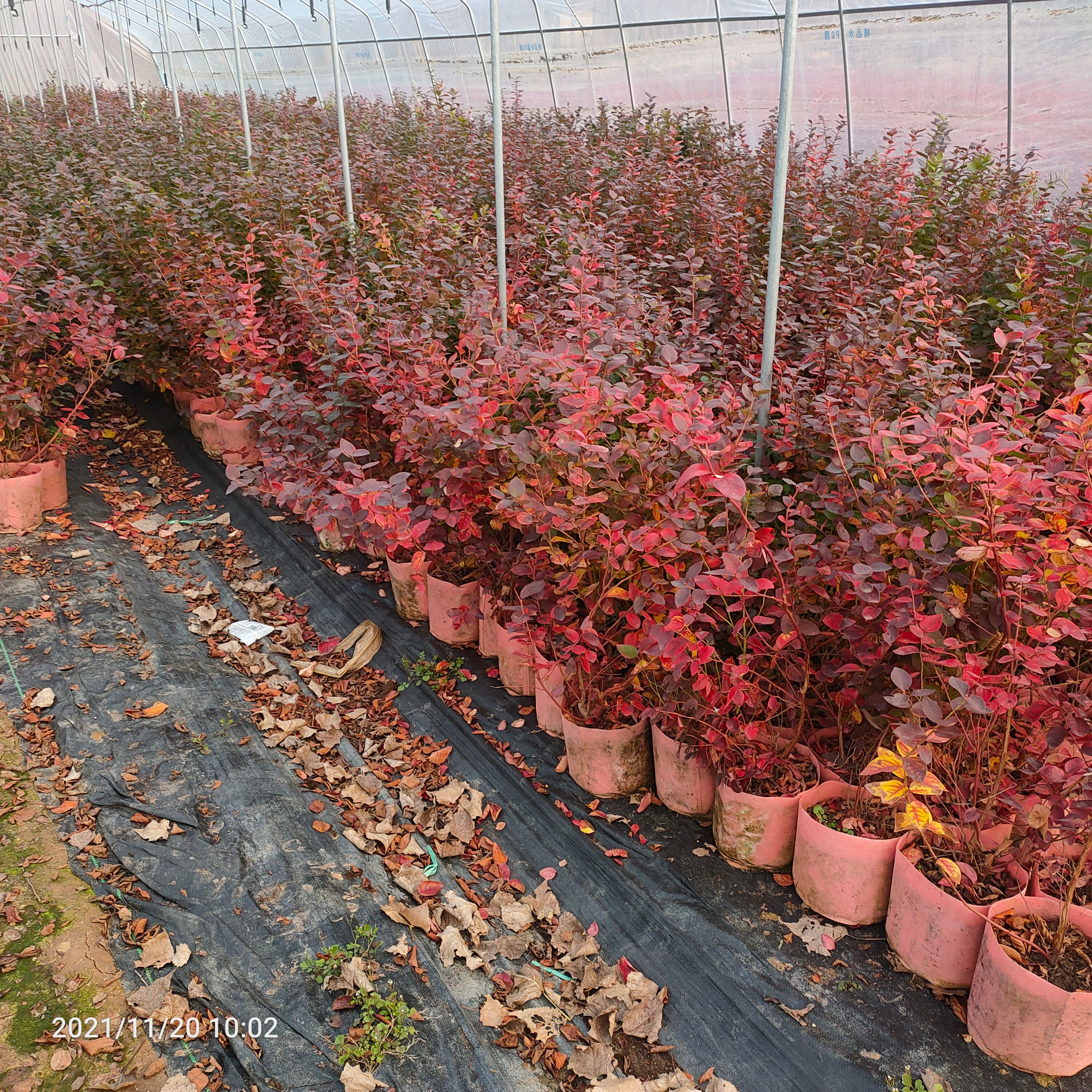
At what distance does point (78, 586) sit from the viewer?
12.2 ft

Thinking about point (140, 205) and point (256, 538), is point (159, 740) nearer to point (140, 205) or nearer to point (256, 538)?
point (256, 538)

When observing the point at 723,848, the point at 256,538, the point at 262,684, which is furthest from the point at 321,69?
the point at 723,848

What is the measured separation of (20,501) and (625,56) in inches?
338

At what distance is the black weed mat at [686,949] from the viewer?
6.05 feet

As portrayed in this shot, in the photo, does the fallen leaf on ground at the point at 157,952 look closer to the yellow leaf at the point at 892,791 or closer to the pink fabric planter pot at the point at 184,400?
the yellow leaf at the point at 892,791

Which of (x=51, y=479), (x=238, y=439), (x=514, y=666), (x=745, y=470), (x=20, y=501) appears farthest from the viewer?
(x=238, y=439)

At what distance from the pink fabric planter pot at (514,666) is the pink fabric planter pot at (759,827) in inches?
30.7

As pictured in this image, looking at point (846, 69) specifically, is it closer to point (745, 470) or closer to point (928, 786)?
point (745, 470)

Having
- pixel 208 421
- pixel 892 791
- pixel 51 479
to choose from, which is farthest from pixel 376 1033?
pixel 208 421

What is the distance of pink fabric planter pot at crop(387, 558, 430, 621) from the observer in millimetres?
3385

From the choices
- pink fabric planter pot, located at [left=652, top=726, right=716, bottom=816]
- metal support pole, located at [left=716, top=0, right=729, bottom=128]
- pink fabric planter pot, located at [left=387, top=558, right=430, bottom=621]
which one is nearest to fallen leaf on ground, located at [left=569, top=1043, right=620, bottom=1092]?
pink fabric planter pot, located at [left=652, top=726, right=716, bottom=816]

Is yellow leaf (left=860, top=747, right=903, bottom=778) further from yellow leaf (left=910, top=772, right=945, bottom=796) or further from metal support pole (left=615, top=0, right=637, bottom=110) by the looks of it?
metal support pole (left=615, top=0, right=637, bottom=110)
